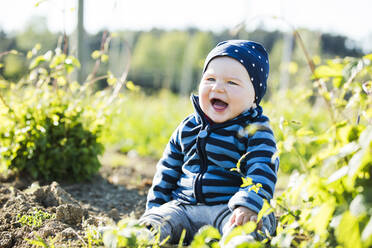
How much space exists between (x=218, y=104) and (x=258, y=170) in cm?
44

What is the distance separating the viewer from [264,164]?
1.89 meters

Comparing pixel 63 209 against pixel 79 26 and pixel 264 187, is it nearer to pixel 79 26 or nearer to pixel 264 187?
pixel 264 187

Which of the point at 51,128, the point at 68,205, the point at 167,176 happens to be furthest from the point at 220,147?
the point at 51,128

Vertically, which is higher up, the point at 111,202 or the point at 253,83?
the point at 253,83

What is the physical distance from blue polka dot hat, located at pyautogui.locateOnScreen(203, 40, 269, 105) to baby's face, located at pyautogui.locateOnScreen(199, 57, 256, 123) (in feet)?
0.10

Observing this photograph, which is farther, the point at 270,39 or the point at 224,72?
the point at 270,39

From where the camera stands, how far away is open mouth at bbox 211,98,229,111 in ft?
6.73

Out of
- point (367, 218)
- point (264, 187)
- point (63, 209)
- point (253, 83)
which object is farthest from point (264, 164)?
point (63, 209)

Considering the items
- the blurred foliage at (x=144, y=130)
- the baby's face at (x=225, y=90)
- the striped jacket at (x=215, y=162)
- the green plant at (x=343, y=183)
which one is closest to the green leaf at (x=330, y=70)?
the green plant at (x=343, y=183)

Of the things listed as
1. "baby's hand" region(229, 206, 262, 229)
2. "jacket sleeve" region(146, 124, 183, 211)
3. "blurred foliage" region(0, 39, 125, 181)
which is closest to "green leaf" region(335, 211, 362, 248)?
"baby's hand" region(229, 206, 262, 229)

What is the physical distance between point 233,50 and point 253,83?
22cm

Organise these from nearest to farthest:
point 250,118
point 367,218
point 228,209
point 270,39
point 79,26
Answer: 1. point 367,218
2. point 228,209
3. point 250,118
4. point 79,26
5. point 270,39

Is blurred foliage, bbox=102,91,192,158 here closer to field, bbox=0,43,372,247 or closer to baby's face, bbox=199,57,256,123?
field, bbox=0,43,372,247

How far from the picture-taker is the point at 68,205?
6.79 ft
